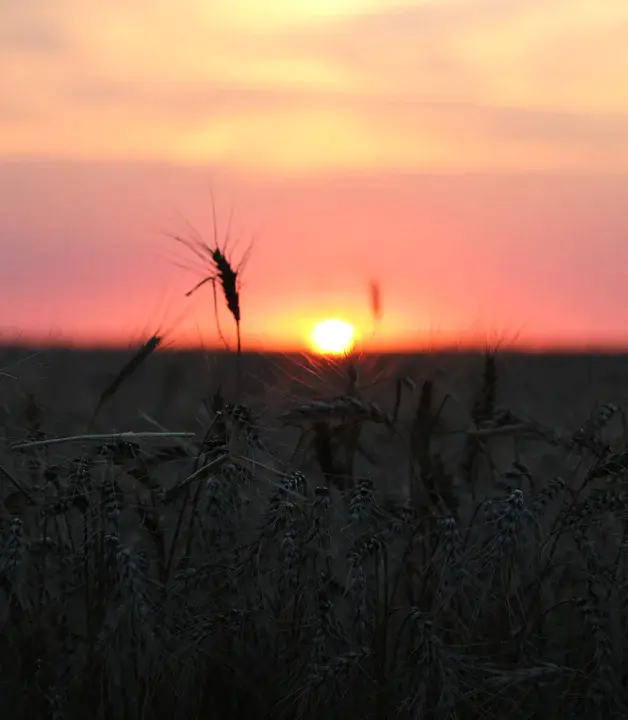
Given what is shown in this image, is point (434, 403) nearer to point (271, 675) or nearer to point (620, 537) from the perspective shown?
point (620, 537)

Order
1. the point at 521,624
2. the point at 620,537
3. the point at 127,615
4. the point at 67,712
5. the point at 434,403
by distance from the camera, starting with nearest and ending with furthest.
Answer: the point at 127,615
the point at 67,712
the point at 521,624
the point at 620,537
the point at 434,403

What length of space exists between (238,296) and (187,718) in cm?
122

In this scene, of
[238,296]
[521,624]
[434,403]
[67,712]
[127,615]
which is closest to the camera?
[127,615]

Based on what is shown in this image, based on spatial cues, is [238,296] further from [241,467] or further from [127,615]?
[127,615]

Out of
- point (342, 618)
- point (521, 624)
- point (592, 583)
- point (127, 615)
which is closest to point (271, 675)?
point (342, 618)

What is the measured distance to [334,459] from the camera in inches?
136

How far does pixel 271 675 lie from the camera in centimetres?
257

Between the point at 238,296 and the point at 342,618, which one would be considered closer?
the point at 342,618

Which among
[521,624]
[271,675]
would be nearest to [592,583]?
[521,624]

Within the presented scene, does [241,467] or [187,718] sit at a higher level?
[241,467]

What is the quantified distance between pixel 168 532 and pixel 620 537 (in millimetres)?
1482

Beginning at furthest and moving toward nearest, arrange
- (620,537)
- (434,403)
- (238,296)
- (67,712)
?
(434,403)
(238,296)
(620,537)
(67,712)

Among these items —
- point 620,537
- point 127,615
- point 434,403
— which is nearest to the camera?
point 127,615

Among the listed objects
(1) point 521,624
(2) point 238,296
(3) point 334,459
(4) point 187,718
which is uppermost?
(2) point 238,296
